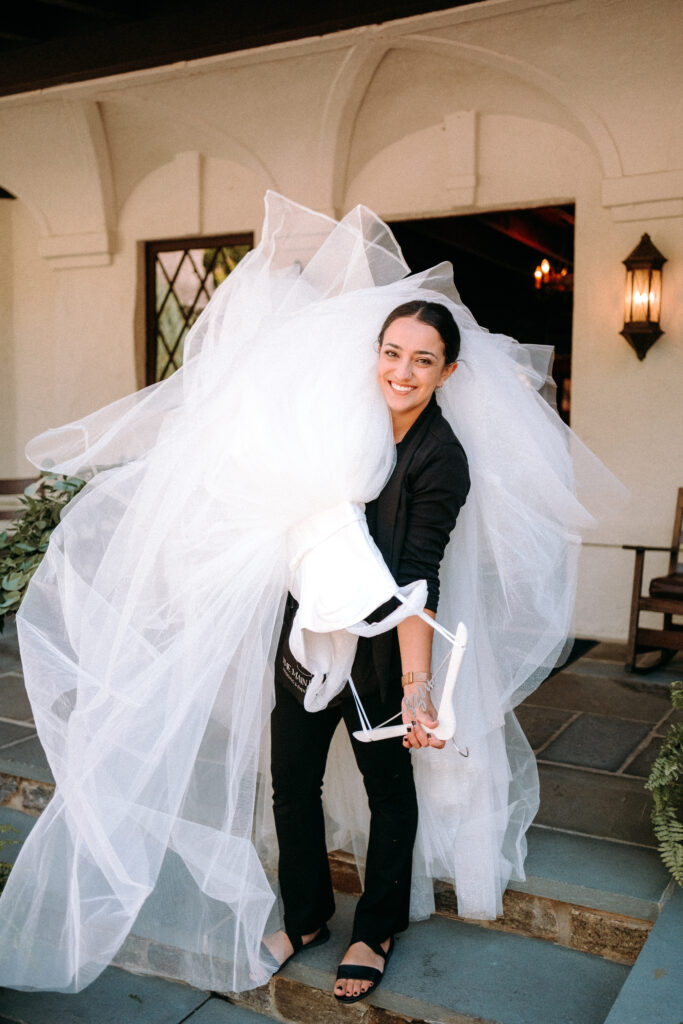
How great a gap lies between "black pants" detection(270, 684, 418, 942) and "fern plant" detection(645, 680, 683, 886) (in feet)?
2.29

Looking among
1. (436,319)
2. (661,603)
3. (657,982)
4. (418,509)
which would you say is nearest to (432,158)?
(661,603)

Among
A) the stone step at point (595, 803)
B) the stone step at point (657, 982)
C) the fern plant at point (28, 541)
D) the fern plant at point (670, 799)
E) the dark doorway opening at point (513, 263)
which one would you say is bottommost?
the stone step at point (657, 982)

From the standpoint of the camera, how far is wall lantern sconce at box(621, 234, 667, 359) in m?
5.39

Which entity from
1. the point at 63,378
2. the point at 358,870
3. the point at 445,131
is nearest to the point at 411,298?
the point at 358,870

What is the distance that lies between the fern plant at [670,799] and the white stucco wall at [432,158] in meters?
3.09

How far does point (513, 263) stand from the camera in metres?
9.61

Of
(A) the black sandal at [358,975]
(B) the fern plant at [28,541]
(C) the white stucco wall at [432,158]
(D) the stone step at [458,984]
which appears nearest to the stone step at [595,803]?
(D) the stone step at [458,984]

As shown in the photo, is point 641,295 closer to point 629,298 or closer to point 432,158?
point 629,298

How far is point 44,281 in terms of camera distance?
7.64 m

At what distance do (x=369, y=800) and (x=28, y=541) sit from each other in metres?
1.42

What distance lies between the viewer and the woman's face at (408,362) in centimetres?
216

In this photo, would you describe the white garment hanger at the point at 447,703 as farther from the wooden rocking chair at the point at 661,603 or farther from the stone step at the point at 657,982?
the wooden rocking chair at the point at 661,603

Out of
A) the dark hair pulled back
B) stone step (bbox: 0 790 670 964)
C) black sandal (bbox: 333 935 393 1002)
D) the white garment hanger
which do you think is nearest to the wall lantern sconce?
stone step (bbox: 0 790 670 964)

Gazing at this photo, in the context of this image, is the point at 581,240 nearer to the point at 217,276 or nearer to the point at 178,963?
the point at 217,276
